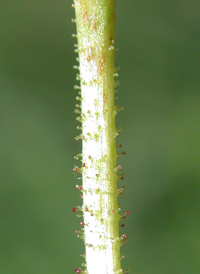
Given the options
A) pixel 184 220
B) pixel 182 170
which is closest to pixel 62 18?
pixel 182 170

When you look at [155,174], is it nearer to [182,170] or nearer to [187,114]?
A: [182,170]

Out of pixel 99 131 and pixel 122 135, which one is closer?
pixel 99 131

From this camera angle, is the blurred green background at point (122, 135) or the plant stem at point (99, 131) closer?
the plant stem at point (99, 131)

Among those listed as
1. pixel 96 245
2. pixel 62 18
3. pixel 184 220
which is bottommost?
pixel 184 220

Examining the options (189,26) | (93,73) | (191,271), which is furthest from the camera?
(189,26)
